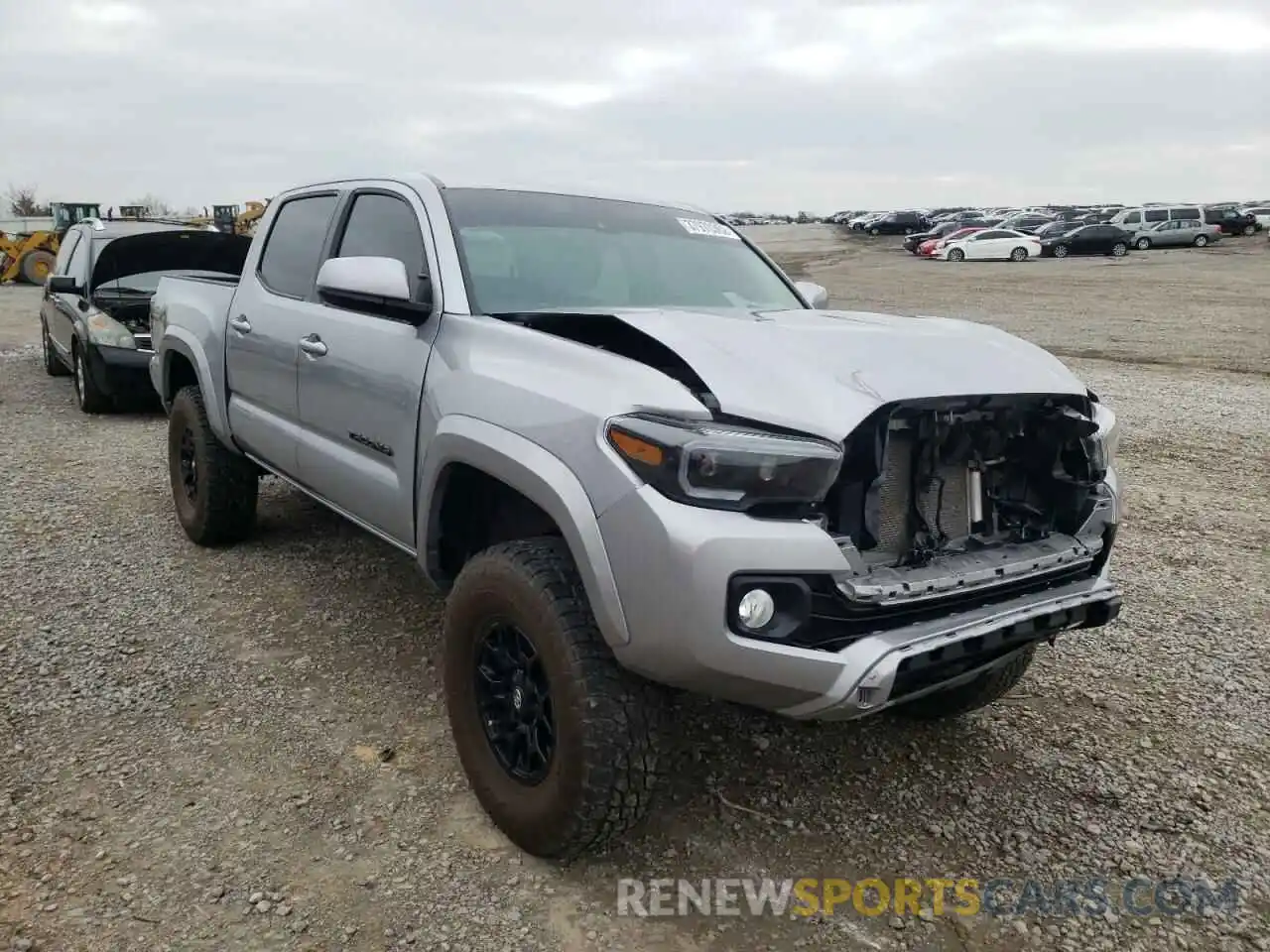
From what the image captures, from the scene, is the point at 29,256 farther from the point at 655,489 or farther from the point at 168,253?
the point at 655,489

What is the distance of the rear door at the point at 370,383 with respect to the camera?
3182 mm

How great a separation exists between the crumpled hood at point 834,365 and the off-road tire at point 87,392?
750 centimetres

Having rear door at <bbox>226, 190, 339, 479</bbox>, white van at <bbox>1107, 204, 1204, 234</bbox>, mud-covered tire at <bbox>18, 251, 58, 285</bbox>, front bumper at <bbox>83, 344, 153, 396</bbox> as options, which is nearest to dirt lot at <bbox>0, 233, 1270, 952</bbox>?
rear door at <bbox>226, 190, 339, 479</bbox>

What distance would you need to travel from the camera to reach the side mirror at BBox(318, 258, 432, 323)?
306 cm

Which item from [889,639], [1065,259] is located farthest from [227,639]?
[1065,259]

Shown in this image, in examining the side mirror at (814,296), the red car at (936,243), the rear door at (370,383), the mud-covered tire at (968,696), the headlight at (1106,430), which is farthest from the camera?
the red car at (936,243)

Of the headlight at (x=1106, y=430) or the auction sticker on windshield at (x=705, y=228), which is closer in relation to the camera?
the headlight at (x=1106, y=430)

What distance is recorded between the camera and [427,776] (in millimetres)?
3084

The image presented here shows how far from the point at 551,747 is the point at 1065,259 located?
3885cm

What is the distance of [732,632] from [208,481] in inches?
141

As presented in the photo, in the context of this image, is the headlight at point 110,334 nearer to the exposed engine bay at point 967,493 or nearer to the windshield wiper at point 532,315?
the windshield wiper at point 532,315

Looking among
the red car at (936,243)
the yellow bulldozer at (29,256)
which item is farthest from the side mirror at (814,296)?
the red car at (936,243)

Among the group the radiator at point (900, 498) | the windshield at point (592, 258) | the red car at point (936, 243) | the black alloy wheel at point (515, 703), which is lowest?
the black alloy wheel at point (515, 703)

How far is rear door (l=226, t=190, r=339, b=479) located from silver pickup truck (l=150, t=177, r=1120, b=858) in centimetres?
34
